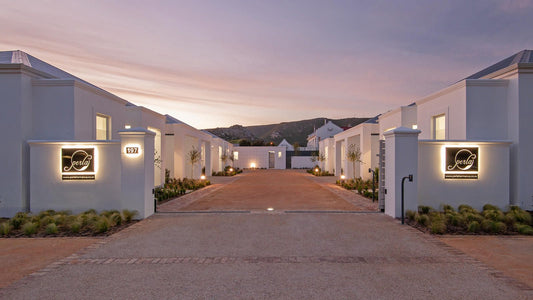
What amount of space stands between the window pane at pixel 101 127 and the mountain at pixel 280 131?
95357 mm

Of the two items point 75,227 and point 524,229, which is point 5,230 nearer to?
point 75,227

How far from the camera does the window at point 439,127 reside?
11.7 m

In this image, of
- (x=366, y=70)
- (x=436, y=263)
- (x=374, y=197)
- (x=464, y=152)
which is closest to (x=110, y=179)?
(x=436, y=263)

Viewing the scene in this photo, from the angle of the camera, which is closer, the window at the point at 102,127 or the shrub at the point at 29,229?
the shrub at the point at 29,229

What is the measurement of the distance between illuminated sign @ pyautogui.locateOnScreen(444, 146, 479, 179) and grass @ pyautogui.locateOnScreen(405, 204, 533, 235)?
1.03m

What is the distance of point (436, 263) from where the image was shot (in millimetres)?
4832

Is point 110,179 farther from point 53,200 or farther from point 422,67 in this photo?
point 422,67

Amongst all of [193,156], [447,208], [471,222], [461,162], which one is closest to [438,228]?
[471,222]

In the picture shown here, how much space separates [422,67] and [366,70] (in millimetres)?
3000

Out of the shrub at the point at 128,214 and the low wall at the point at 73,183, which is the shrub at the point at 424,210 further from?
the low wall at the point at 73,183

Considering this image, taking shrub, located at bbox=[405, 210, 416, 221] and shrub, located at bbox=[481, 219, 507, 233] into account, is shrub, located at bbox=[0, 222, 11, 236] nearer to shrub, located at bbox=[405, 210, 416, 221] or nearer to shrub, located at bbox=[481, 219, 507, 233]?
shrub, located at bbox=[405, 210, 416, 221]

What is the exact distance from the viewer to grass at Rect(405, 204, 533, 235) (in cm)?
674

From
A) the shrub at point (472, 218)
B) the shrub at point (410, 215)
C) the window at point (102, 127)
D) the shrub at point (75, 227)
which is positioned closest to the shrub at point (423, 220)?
the shrub at point (410, 215)

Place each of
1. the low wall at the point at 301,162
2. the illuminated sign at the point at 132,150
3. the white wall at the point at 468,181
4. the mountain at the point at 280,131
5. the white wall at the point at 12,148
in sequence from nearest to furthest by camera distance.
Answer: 1. the illuminated sign at the point at 132,150
2. the white wall at the point at 12,148
3. the white wall at the point at 468,181
4. the low wall at the point at 301,162
5. the mountain at the point at 280,131
